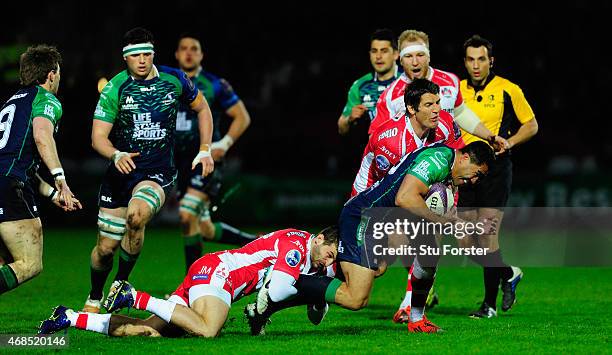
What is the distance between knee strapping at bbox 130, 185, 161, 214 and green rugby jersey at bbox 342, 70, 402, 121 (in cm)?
233

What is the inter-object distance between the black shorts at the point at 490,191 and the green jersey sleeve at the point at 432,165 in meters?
1.86

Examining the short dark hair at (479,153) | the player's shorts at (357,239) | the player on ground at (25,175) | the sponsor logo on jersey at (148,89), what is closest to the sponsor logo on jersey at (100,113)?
the sponsor logo on jersey at (148,89)

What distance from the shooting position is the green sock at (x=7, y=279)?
7.71m

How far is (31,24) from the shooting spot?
26.2m

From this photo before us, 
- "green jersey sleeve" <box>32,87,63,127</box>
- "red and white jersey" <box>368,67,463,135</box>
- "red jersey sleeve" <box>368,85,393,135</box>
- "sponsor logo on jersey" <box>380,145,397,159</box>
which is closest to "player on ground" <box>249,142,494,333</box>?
"sponsor logo on jersey" <box>380,145,397,159</box>

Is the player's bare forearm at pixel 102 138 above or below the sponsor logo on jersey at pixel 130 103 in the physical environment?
below

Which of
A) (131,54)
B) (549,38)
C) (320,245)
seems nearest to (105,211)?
(131,54)

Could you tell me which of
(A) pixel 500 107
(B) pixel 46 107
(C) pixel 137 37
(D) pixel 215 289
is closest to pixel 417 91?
(A) pixel 500 107

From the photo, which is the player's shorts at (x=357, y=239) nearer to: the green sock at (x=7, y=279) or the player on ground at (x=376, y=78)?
the player on ground at (x=376, y=78)

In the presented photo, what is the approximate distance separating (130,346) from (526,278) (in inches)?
265

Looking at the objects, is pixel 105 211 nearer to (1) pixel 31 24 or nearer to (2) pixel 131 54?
(2) pixel 131 54

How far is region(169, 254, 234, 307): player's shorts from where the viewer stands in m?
7.64

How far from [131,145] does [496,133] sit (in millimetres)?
3481

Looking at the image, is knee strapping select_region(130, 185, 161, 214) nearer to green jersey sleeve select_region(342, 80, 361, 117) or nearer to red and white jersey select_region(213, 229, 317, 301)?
red and white jersey select_region(213, 229, 317, 301)
